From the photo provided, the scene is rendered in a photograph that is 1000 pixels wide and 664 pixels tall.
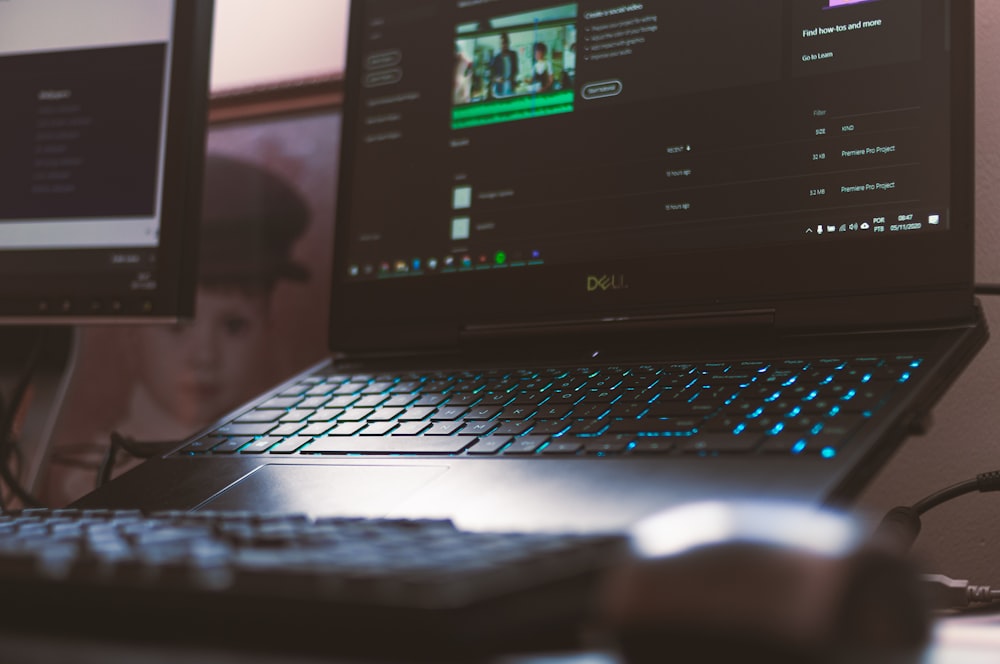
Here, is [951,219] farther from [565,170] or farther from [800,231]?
[565,170]

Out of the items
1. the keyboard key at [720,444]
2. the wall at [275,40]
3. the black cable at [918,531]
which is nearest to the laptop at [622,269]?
the keyboard key at [720,444]

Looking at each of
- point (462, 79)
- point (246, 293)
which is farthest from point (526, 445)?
point (246, 293)

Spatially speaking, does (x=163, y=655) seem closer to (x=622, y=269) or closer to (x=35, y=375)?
(x=622, y=269)

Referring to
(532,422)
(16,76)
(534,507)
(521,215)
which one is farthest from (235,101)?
(534,507)

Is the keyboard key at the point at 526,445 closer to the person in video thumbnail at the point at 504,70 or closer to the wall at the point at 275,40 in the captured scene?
the person in video thumbnail at the point at 504,70

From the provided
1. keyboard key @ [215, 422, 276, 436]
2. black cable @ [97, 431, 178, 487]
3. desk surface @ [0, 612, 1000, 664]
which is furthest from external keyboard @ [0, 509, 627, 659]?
black cable @ [97, 431, 178, 487]

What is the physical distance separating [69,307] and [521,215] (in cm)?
43

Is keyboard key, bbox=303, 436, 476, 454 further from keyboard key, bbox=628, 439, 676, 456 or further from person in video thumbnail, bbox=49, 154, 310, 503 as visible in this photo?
person in video thumbnail, bbox=49, 154, 310, 503

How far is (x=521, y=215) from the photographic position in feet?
2.71

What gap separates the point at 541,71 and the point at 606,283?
0.20 m

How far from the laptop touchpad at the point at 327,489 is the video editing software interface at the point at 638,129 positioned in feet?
0.85

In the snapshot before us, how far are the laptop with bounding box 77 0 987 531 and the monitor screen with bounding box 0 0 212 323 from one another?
0.15m

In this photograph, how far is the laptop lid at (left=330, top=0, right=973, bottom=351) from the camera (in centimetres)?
66

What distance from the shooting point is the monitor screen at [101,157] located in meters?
0.90
